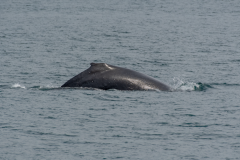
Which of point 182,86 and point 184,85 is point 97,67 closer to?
point 182,86

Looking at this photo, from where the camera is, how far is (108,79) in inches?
738

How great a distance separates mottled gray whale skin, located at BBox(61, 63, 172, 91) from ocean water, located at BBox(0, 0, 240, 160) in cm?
26

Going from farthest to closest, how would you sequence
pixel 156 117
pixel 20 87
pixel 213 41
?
pixel 213 41 → pixel 20 87 → pixel 156 117

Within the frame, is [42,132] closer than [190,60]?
Yes

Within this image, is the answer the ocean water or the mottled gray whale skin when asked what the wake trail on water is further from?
the mottled gray whale skin

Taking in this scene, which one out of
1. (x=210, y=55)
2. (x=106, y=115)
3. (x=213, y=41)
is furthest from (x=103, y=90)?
(x=213, y=41)

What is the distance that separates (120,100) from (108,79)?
3.55ft

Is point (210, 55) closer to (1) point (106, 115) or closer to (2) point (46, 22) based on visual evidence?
(1) point (106, 115)

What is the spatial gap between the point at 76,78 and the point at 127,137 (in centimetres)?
541

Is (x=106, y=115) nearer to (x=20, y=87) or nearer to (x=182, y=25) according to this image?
(x=20, y=87)

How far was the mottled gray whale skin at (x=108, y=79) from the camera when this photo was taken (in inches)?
736

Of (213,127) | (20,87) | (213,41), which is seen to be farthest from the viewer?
(213,41)

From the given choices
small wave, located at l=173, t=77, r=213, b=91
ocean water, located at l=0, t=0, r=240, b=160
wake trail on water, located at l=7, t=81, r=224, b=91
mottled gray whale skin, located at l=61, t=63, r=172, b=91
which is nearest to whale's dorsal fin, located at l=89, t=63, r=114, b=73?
mottled gray whale skin, located at l=61, t=63, r=172, b=91

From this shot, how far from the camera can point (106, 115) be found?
54.0 feet
